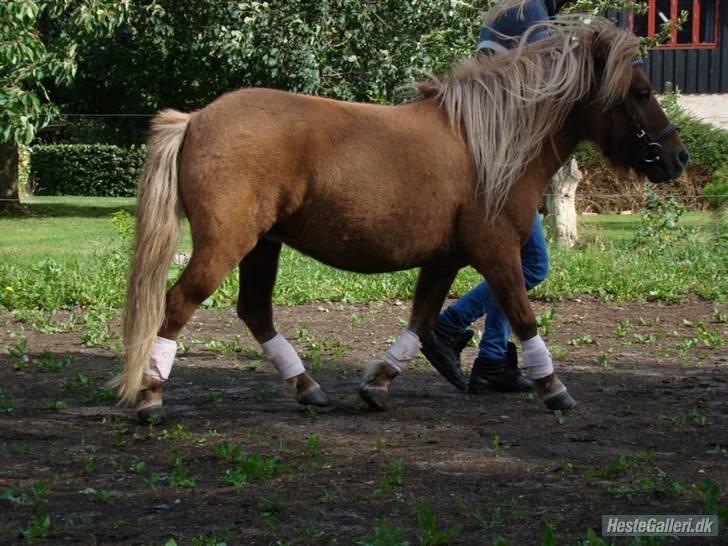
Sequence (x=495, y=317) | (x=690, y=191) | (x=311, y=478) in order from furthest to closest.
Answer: (x=690, y=191)
(x=495, y=317)
(x=311, y=478)

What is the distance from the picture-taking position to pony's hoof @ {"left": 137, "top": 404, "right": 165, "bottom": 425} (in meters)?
5.11

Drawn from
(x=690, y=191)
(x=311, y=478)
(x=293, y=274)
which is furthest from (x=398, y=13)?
(x=311, y=478)

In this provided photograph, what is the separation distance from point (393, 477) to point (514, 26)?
282 cm

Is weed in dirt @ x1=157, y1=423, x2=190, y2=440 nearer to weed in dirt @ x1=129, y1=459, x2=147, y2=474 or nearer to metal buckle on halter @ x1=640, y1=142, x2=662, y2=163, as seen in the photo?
weed in dirt @ x1=129, y1=459, x2=147, y2=474

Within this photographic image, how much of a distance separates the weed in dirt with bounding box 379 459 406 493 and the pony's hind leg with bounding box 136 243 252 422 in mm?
1223

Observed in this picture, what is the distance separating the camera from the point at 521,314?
5.37 meters

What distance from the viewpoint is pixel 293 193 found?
5082mm

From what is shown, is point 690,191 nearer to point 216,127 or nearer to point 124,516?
point 216,127

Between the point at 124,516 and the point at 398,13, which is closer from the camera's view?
the point at 124,516

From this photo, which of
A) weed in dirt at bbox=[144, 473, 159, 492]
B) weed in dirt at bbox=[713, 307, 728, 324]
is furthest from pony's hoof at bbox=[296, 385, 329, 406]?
weed in dirt at bbox=[713, 307, 728, 324]

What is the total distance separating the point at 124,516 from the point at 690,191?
1726 cm

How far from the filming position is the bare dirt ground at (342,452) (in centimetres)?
368

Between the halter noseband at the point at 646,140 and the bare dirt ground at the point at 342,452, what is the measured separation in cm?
125

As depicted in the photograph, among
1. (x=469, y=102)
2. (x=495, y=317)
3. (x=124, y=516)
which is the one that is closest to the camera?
(x=124, y=516)
